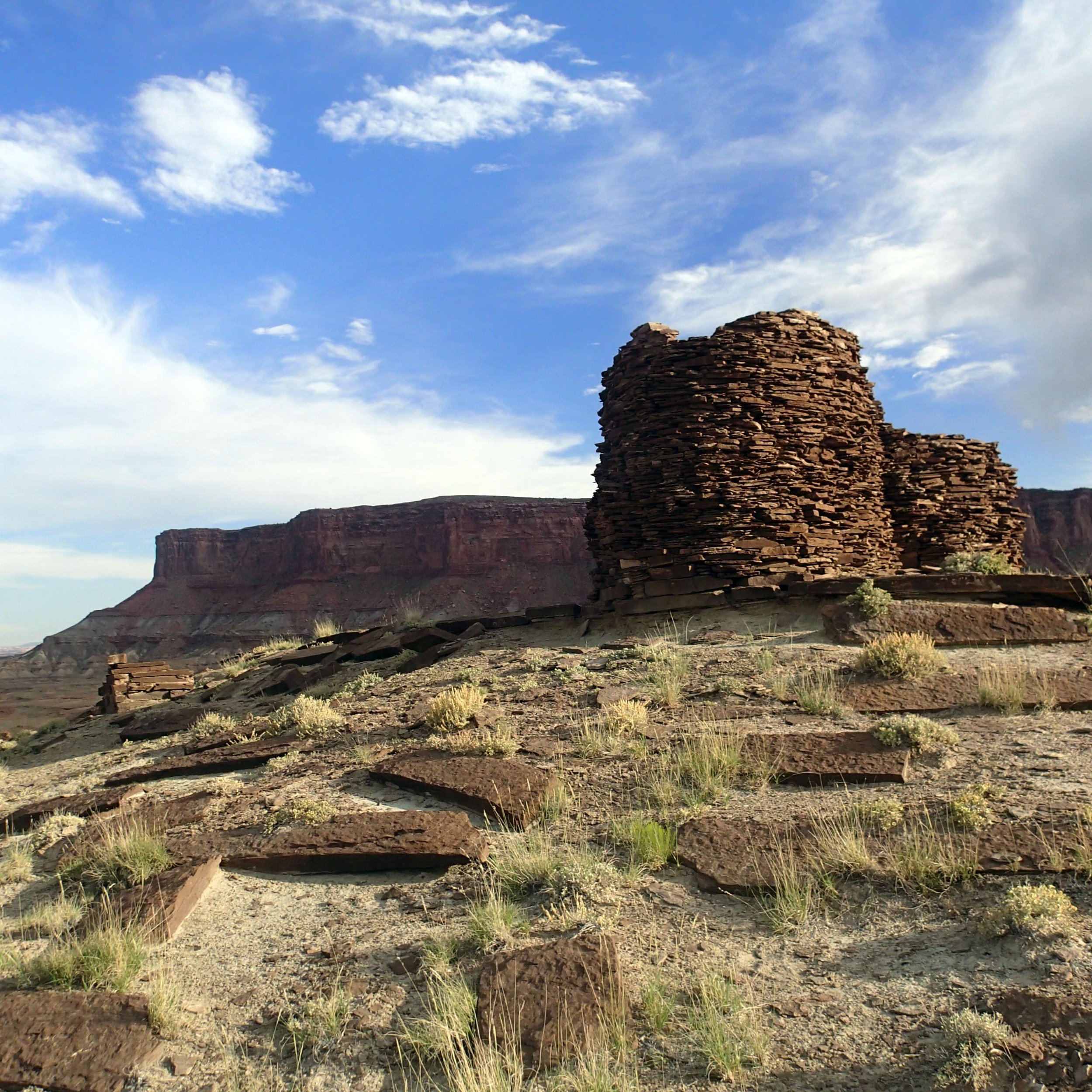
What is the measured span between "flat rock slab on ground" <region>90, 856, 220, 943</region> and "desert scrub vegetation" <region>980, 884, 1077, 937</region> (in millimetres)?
4184

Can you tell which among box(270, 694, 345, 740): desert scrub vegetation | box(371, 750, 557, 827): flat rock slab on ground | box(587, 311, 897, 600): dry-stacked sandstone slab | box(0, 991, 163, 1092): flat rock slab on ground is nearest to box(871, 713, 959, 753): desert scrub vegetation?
box(371, 750, 557, 827): flat rock slab on ground

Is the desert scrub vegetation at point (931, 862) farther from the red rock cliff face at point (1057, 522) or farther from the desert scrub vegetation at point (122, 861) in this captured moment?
the red rock cliff face at point (1057, 522)

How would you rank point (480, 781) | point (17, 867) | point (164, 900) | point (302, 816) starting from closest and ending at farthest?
point (164, 900)
point (17, 867)
point (302, 816)
point (480, 781)

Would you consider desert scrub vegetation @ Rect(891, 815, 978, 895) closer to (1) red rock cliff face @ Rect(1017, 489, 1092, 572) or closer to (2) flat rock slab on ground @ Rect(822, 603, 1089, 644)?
(2) flat rock slab on ground @ Rect(822, 603, 1089, 644)

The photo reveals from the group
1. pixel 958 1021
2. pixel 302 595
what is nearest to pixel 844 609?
pixel 958 1021

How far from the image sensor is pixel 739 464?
42.1 ft

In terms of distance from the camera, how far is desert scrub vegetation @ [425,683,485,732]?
8.05 meters

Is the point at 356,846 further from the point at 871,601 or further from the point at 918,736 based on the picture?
the point at 871,601

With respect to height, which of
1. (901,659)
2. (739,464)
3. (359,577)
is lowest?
(901,659)

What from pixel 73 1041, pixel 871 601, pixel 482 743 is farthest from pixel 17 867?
pixel 871 601

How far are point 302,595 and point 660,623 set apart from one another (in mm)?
58105

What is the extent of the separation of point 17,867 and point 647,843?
176 inches

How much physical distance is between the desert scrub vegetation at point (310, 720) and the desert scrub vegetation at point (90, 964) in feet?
13.7

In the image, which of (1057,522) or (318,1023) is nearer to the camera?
(318,1023)
